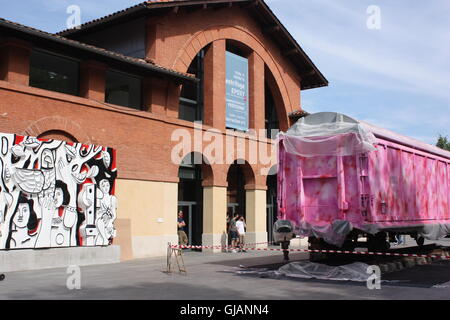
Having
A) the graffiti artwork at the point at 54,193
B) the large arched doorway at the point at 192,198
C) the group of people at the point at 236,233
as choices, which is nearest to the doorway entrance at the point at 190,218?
the large arched doorway at the point at 192,198

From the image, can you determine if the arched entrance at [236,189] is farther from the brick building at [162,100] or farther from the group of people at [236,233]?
the group of people at [236,233]

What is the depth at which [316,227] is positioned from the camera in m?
12.4

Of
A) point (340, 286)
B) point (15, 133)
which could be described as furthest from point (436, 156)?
point (15, 133)

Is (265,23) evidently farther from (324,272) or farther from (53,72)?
(324,272)

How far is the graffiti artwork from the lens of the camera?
44.7 feet

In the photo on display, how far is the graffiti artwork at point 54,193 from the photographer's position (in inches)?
537

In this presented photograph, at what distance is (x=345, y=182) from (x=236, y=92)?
40.7 feet

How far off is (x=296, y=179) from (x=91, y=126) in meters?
7.44

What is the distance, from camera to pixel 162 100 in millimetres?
19578

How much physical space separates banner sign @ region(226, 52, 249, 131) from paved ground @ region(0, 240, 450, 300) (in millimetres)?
10902

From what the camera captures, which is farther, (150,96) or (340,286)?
(150,96)

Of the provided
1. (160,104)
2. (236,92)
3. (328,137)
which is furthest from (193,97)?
(328,137)

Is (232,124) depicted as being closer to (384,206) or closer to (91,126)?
(91,126)
